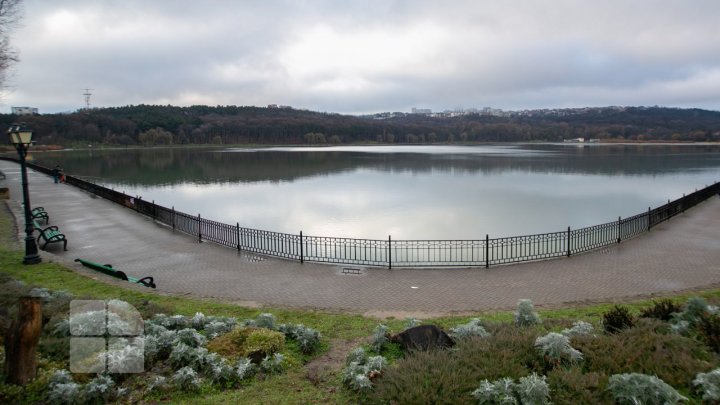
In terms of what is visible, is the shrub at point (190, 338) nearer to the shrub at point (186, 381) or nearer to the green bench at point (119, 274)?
the shrub at point (186, 381)

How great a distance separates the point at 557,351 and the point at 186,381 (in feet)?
15.6

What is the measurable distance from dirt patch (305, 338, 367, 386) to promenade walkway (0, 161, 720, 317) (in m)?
2.27

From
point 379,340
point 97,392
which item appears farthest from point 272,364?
point 97,392

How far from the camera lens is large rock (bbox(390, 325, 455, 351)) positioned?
668 centimetres

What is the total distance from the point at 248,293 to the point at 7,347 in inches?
267

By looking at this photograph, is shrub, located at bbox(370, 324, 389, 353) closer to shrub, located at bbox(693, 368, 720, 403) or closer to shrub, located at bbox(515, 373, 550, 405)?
shrub, located at bbox(515, 373, 550, 405)

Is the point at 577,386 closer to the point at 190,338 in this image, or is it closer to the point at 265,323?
the point at 265,323

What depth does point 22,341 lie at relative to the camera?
562 centimetres

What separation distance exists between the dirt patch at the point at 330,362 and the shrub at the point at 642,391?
3505 mm

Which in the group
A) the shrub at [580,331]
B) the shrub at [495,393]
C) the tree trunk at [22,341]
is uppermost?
the tree trunk at [22,341]

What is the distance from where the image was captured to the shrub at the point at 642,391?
196 inches

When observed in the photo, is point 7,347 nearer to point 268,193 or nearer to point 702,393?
point 702,393

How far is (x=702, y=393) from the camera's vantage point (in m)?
5.31

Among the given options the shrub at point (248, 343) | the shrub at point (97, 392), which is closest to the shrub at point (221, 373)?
the shrub at point (248, 343)
